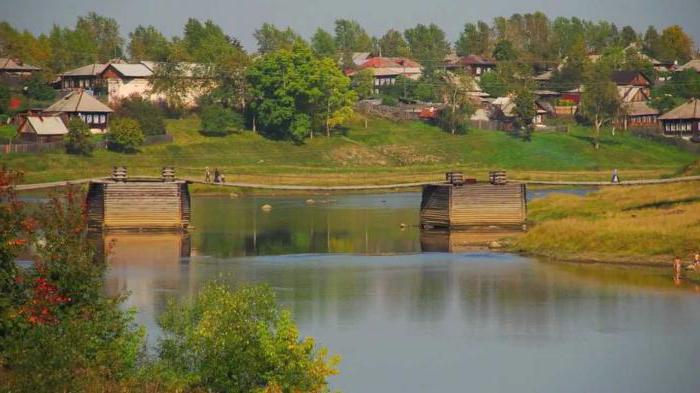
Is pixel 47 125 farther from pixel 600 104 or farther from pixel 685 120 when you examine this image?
pixel 685 120

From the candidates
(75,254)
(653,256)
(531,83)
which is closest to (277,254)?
(653,256)

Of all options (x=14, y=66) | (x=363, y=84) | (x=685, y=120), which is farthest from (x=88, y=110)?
(x=685, y=120)

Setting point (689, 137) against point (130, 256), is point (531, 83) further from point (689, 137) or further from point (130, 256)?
point (130, 256)

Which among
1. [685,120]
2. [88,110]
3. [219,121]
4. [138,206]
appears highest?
[685,120]

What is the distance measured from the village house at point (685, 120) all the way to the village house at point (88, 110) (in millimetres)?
62814

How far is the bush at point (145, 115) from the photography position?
134500 mm

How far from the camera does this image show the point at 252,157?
13350 cm

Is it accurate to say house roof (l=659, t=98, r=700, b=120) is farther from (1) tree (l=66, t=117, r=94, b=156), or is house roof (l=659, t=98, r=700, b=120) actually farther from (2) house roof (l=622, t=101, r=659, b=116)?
(1) tree (l=66, t=117, r=94, b=156)

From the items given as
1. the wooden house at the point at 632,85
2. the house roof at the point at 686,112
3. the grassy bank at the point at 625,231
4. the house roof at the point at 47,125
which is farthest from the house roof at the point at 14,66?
the grassy bank at the point at 625,231

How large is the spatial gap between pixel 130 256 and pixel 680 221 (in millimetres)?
27628

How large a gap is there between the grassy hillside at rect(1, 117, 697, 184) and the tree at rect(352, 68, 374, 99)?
1925 cm

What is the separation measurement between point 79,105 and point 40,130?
350 inches

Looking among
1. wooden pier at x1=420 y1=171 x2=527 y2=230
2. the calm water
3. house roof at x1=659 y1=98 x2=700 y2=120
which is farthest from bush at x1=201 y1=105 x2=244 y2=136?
wooden pier at x1=420 y1=171 x2=527 y2=230

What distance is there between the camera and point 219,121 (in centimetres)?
14012
